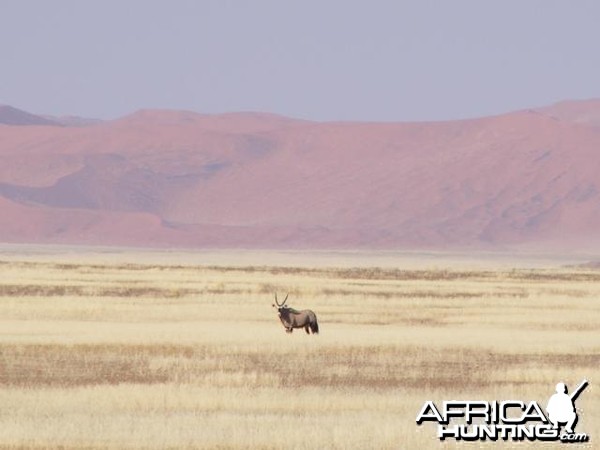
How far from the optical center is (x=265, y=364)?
87.3 ft

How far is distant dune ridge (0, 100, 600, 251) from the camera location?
159500mm

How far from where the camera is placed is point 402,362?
26969 millimetres

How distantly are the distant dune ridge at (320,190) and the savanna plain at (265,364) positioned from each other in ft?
358

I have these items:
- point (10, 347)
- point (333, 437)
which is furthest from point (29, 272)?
point (333, 437)

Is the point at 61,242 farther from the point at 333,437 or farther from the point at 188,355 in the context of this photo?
the point at 333,437

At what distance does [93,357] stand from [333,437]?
9.68 metres

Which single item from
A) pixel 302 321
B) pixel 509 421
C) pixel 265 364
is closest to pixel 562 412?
pixel 509 421

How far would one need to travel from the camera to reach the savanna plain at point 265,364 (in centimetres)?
1867

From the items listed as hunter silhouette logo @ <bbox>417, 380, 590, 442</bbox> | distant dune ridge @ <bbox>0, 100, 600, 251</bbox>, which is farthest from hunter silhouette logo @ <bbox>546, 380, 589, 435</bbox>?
distant dune ridge @ <bbox>0, 100, 600, 251</bbox>

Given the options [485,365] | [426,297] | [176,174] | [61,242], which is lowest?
[485,365]

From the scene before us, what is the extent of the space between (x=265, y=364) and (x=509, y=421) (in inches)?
344

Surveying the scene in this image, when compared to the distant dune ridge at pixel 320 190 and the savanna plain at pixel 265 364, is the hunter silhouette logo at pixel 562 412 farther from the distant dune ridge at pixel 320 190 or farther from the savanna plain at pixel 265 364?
the distant dune ridge at pixel 320 190

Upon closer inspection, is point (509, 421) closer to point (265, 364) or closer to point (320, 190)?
point (265, 364)

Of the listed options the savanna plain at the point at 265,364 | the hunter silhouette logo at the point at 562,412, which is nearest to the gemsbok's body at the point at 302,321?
the savanna plain at the point at 265,364
